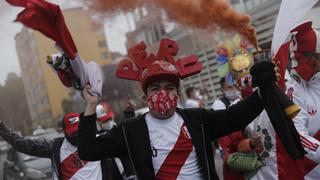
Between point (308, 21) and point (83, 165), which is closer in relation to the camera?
point (308, 21)

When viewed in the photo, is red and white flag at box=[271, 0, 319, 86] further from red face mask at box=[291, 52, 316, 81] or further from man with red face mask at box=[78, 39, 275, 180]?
man with red face mask at box=[78, 39, 275, 180]

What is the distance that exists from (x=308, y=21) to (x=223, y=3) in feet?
2.13

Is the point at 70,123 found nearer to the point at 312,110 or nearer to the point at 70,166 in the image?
the point at 70,166

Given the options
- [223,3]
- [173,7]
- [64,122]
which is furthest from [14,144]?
[223,3]

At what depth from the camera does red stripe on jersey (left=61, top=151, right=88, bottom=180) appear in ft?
18.0

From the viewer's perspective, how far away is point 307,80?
13.2 ft

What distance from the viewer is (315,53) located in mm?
3996

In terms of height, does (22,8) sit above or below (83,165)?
above

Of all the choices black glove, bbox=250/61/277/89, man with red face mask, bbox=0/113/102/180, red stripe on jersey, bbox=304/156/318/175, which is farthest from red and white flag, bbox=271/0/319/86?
man with red face mask, bbox=0/113/102/180

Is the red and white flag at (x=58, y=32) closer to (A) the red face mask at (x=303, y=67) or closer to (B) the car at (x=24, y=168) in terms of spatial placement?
(A) the red face mask at (x=303, y=67)

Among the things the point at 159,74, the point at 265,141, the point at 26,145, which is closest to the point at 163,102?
the point at 159,74

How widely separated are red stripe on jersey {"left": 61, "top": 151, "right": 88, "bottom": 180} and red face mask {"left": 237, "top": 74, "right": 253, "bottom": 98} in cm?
196

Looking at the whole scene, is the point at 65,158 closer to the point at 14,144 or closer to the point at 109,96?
the point at 14,144

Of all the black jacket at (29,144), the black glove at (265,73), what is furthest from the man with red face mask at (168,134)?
the black jacket at (29,144)
